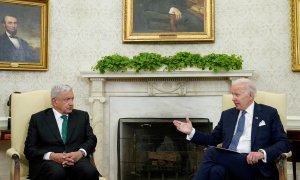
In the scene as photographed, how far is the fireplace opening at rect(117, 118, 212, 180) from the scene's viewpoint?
5750 millimetres

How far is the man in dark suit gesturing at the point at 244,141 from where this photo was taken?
3461 millimetres

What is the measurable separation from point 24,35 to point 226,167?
12.2ft

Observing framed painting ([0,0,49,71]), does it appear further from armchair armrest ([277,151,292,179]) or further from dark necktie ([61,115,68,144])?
armchair armrest ([277,151,292,179])

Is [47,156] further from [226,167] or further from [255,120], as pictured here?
[255,120]

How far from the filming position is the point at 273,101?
4.17m

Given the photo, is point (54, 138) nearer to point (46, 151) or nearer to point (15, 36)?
point (46, 151)

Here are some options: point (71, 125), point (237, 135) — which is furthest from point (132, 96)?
point (237, 135)

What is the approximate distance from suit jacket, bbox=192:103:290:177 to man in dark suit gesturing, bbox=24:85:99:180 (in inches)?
42.9

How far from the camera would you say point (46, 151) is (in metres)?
3.79

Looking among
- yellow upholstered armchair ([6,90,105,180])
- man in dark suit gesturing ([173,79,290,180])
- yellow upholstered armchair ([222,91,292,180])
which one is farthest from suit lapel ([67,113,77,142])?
yellow upholstered armchair ([222,91,292,180])

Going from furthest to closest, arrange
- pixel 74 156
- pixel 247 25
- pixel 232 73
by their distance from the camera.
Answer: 1. pixel 247 25
2. pixel 232 73
3. pixel 74 156

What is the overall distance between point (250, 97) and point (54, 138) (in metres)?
1.94

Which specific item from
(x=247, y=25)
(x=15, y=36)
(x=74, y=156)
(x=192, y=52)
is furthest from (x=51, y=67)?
(x=247, y=25)

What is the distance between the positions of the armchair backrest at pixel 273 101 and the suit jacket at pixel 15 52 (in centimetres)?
300
